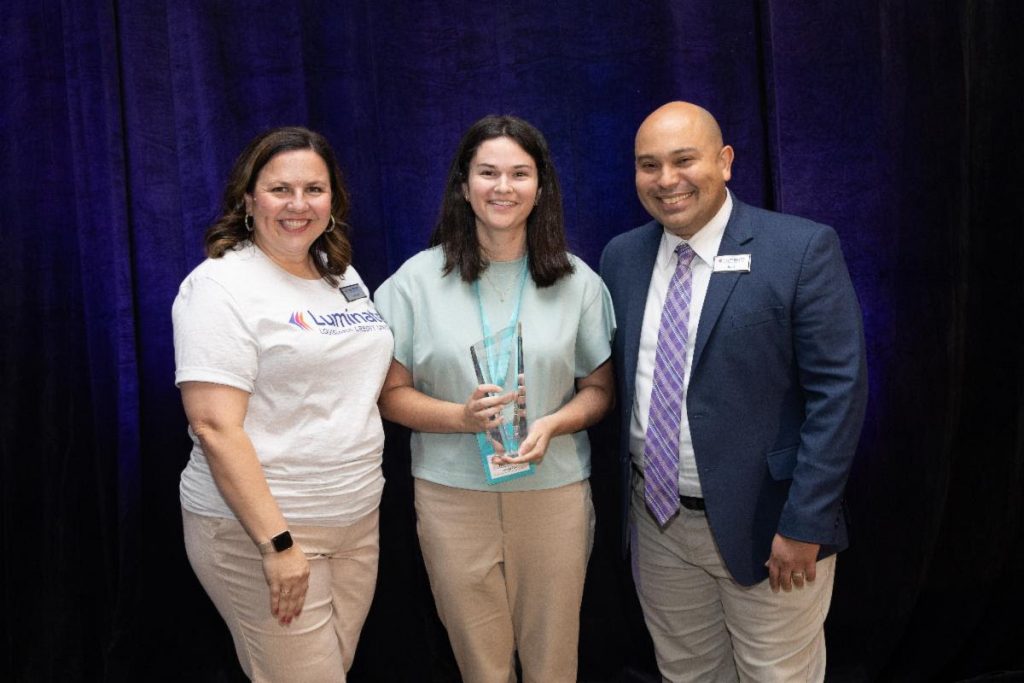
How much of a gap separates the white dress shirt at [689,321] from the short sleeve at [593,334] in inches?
4.6

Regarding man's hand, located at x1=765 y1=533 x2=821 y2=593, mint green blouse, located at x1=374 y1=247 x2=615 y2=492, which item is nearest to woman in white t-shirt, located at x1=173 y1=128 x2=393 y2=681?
mint green blouse, located at x1=374 y1=247 x2=615 y2=492

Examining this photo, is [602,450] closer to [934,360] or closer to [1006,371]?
[934,360]

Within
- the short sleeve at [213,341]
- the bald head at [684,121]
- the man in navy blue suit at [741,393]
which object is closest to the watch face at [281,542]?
the short sleeve at [213,341]

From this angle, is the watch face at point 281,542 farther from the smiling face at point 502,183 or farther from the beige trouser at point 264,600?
the smiling face at point 502,183

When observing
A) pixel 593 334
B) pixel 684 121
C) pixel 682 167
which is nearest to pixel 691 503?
pixel 593 334

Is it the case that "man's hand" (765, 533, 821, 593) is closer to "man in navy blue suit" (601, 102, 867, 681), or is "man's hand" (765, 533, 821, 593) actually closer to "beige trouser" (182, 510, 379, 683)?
"man in navy blue suit" (601, 102, 867, 681)

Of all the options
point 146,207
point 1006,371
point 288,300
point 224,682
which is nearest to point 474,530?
point 288,300

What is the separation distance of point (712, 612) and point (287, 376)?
118 cm

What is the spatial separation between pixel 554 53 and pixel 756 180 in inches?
28.5

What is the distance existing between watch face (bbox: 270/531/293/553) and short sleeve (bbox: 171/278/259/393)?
11.3 inches

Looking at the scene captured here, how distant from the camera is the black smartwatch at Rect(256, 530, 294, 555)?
5.34ft

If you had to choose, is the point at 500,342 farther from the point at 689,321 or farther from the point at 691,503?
the point at 691,503

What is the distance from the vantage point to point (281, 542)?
1.63 metres

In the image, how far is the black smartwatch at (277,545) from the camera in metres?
1.63
